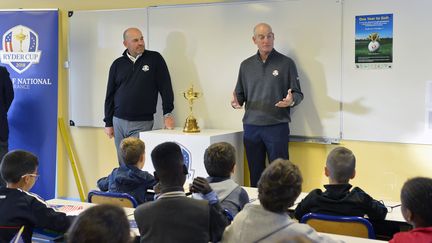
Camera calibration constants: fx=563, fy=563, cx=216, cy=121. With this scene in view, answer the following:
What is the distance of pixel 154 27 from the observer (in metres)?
5.90

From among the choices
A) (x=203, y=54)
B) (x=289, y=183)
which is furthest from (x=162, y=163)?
(x=203, y=54)

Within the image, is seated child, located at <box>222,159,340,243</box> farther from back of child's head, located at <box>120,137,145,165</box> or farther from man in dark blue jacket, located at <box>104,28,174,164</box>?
man in dark blue jacket, located at <box>104,28,174,164</box>

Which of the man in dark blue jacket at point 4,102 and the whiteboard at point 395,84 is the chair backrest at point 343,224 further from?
the man in dark blue jacket at point 4,102

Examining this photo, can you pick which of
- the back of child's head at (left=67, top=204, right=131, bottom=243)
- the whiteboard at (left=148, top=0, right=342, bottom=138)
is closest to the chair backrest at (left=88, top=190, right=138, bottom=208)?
the back of child's head at (left=67, top=204, right=131, bottom=243)

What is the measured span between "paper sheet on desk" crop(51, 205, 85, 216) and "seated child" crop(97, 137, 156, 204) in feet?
1.37

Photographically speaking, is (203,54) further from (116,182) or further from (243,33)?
(116,182)

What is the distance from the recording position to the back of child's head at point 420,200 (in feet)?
7.29

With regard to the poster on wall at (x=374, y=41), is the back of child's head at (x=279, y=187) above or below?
below

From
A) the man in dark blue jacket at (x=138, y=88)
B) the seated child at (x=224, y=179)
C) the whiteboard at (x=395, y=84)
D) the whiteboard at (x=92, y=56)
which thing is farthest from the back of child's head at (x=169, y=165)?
the whiteboard at (x=92, y=56)

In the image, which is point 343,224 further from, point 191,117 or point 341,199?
point 191,117

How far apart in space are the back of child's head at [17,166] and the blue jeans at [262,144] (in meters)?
2.45

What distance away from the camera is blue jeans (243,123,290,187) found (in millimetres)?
5094

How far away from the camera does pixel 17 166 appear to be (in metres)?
3.07

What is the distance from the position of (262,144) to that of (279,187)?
2.93 m
